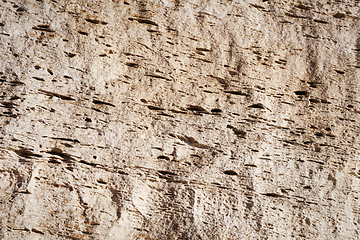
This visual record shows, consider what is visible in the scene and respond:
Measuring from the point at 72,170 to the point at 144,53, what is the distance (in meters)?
1.20

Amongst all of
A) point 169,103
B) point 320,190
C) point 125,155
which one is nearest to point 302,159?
point 320,190

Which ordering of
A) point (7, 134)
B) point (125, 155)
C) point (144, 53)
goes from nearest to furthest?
point (7, 134) → point (125, 155) → point (144, 53)

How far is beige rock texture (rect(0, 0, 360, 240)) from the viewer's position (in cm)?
204

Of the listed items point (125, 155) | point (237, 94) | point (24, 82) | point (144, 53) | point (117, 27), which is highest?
point (117, 27)

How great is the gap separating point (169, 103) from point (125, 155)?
60cm

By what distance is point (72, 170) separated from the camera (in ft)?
6.77

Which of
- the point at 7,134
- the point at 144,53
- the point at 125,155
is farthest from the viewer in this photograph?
the point at 144,53

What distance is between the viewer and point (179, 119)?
2.24 meters

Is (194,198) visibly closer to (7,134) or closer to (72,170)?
(72,170)

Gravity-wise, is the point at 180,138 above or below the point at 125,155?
above

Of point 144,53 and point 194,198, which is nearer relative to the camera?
point 194,198

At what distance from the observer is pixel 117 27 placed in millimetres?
2262

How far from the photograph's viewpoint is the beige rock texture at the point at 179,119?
2.04 meters

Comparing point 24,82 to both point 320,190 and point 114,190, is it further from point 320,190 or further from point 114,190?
point 320,190
